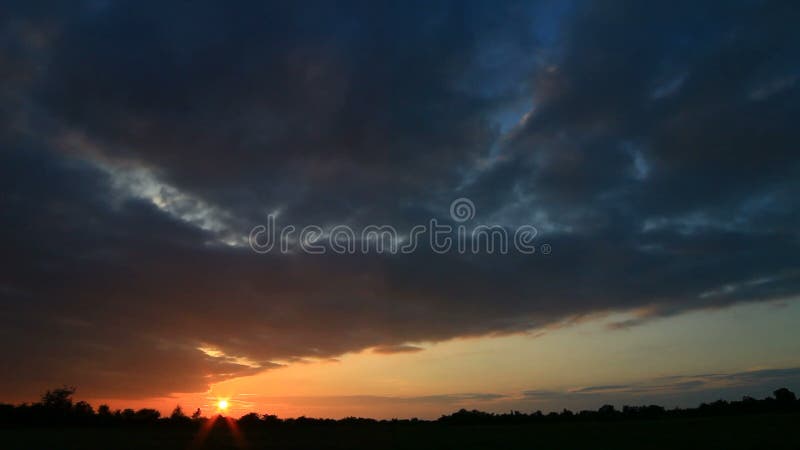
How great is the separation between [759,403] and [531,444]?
89.1 metres

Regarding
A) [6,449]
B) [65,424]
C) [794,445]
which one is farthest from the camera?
[65,424]

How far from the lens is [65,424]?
377 feet

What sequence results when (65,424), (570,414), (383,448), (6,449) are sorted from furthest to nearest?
(570,414), (65,424), (383,448), (6,449)

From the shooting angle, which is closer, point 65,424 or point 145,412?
point 65,424

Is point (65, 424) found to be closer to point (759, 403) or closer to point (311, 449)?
point (311, 449)

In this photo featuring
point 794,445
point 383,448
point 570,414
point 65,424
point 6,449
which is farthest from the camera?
point 570,414

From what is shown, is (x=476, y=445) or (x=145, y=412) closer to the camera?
(x=476, y=445)

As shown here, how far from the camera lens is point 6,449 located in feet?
181

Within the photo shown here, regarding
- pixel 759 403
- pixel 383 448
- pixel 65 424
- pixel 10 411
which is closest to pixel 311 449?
pixel 383 448

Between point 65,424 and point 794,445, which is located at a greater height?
point 794,445

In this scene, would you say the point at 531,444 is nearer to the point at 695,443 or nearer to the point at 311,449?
the point at 695,443

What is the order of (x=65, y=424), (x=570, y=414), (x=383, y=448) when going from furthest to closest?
(x=570, y=414) < (x=65, y=424) < (x=383, y=448)

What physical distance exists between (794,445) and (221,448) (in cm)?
5606

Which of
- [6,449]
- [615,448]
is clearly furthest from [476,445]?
[6,449]
